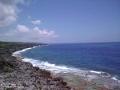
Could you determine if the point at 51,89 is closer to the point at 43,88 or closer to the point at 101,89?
the point at 43,88

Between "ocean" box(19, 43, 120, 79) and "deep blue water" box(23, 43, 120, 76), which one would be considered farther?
"deep blue water" box(23, 43, 120, 76)

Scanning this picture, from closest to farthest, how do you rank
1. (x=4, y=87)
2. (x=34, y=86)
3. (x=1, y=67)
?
1. (x=4, y=87)
2. (x=34, y=86)
3. (x=1, y=67)

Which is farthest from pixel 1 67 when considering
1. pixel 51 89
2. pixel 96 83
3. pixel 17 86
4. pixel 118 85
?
pixel 118 85

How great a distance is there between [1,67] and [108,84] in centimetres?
2159

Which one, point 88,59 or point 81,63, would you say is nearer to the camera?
point 81,63

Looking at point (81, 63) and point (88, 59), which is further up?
point (88, 59)

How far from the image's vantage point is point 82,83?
89.8 ft

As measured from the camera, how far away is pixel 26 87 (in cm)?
2259

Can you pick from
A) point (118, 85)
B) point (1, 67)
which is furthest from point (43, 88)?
point (1, 67)

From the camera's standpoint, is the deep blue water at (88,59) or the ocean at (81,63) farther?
the deep blue water at (88,59)

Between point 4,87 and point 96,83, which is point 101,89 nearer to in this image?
point 96,83

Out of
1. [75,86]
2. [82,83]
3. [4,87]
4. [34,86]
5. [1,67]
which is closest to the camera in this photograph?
[4,87]

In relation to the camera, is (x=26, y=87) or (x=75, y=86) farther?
(x=75, y=86)

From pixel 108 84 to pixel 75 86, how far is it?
5.46 meters
